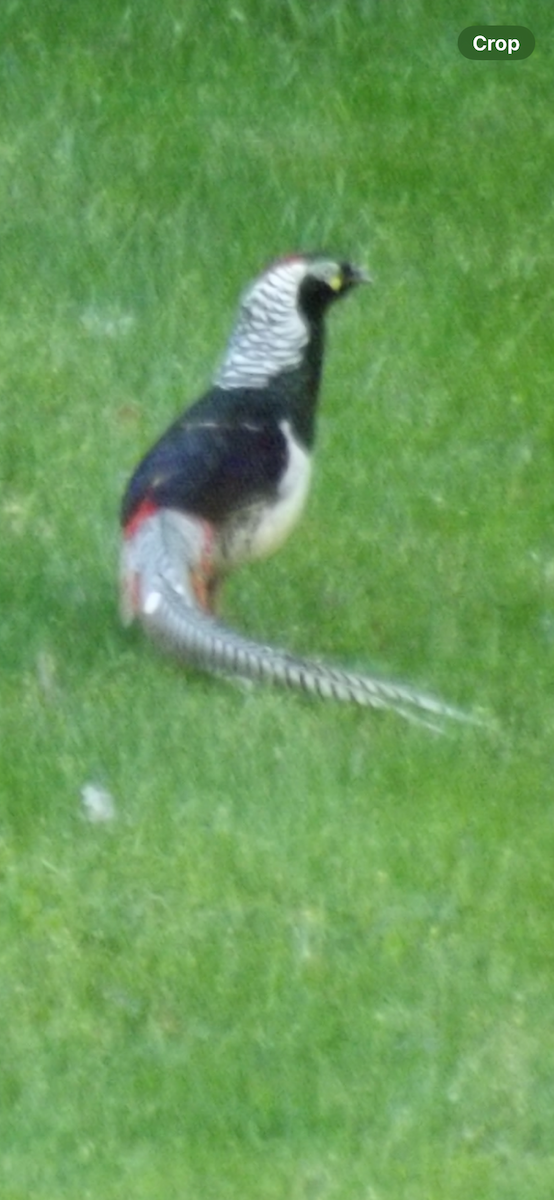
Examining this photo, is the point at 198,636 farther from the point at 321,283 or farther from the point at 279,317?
the point at 321,283

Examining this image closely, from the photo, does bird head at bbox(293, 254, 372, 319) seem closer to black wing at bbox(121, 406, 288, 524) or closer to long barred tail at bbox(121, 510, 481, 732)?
black wing at bbox(121, 406, 288, 524)

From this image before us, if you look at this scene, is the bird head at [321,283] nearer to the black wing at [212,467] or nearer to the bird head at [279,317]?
the bird head at [279,317]

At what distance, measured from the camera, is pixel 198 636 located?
6.04 m

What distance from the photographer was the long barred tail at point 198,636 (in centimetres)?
600

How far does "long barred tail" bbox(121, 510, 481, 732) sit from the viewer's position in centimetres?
600

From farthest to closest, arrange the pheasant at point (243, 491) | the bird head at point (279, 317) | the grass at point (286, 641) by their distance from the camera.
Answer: the bird head at point (279, 317) < the pheasant at point (243, 491) < the grass at point (286, 641)

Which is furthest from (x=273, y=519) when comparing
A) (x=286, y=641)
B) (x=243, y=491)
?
(x=286, y=641)

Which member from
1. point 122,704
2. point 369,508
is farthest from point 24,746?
point 369,508

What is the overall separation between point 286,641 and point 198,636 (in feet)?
2.54

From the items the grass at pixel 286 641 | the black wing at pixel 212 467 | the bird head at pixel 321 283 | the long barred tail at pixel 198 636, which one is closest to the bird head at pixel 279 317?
the bird head at pixel 321 283

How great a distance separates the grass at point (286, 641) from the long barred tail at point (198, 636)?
0.10 meters

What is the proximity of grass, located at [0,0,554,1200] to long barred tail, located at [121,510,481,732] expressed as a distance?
10 cm

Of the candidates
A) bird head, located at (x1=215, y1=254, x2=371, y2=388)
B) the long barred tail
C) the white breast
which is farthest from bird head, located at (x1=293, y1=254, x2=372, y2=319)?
the long barred tail

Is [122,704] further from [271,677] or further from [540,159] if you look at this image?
[540,159]
